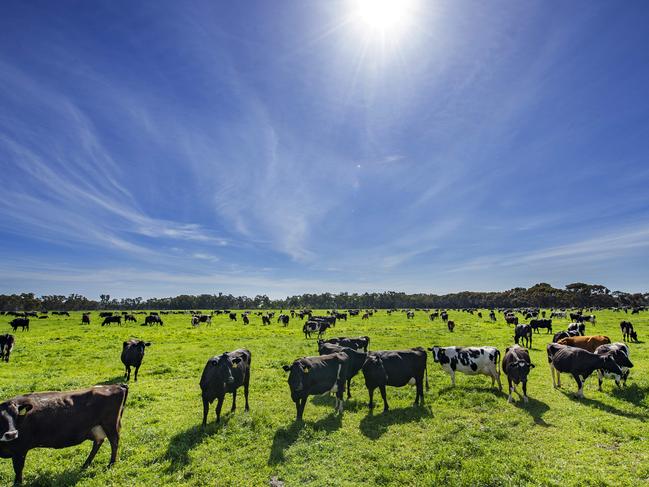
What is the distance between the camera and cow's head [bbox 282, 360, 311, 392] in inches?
434

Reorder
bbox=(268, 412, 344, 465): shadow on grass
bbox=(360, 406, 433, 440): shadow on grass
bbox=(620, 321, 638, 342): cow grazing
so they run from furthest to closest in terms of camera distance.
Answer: bbox=(620, 321, 638, 342): cow grazing
bbox=(360, 406, 433, 440): shadow on grass
bbox=(268, 412, 344, 465): shadow on grass

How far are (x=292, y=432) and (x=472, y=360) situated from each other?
935cm

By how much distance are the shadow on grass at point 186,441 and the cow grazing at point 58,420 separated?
1419mm

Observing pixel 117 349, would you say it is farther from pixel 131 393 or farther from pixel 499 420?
pixel 499 420

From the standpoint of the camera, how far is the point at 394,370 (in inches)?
504

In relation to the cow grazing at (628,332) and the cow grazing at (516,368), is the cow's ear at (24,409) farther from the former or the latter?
the cow grazing at (628,332)

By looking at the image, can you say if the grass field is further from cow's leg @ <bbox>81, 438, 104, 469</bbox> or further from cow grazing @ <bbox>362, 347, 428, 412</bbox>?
cow grazing @ <bbox>362, 347, 428, 412</bbox>

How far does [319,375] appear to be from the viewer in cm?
1170

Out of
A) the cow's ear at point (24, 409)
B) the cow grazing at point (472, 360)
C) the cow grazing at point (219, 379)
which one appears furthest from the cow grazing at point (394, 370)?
the cow's ear at point (24, 409)

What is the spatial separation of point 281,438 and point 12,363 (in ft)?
73.6

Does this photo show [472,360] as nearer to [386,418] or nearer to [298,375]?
[386,418]

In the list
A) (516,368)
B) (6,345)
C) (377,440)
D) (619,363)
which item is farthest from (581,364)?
(6,345)

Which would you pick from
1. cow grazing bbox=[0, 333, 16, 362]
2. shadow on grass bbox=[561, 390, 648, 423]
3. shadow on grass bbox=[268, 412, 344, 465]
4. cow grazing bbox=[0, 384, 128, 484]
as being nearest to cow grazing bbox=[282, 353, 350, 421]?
shadow on grass bbox=[268, 412, 344, 465]

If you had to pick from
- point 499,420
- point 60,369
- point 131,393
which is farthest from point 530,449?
point 60,369
